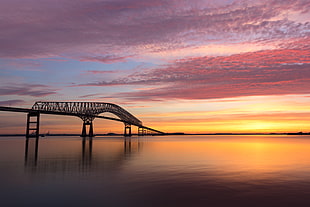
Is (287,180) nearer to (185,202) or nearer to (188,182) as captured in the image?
(188,182)

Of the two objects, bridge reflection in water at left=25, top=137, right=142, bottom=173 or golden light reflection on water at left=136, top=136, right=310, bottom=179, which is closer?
bridge reflection in water at left=25, top=137, right=142, bottom=173

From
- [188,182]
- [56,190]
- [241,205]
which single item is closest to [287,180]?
[188,182]

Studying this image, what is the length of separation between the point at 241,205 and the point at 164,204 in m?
3.56

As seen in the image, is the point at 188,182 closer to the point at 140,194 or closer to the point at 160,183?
the point at 160,183

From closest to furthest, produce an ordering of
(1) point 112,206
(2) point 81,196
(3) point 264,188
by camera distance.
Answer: (1) point 112,206 < (2) point 81,196 < (3) point 264,188

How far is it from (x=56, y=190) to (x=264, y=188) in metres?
12.3

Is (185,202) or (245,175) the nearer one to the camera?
(185,202)

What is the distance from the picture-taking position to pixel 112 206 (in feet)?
42.3

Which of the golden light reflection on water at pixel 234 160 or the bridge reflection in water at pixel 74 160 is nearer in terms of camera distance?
the bridge reflection in water at pixel 74 160

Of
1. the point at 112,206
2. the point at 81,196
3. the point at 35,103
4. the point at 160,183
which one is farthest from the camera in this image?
the point at 35,103

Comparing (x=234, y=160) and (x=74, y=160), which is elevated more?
(x=74, y=160)

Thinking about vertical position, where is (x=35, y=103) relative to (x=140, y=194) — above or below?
above

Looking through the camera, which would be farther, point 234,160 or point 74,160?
point 234,160

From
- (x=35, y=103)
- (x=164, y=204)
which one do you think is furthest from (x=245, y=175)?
(x=35, y=103)
